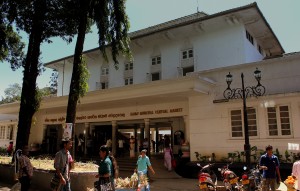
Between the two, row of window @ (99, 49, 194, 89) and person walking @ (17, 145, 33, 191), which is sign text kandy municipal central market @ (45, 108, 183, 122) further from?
person walking @ (17, 145, 33, 191)

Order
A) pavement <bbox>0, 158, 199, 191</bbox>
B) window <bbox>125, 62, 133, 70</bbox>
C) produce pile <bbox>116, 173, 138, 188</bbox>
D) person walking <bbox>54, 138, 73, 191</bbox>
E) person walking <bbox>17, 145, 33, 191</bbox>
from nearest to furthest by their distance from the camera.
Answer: person walking <bbox>54, 138, 73, 191</bbox>, person walking <bbox>17, 145, 33, 191</bbox>, produce pile <bbox>116, 173, 138, 188</bbox>, pavement <bbox>0, 158, 199, 191</bbox>, window <bbox>125, 62, 133, 70</bbox>

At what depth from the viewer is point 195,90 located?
14211 mm

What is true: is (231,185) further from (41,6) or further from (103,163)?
(41,6)

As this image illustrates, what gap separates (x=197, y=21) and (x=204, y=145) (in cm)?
918

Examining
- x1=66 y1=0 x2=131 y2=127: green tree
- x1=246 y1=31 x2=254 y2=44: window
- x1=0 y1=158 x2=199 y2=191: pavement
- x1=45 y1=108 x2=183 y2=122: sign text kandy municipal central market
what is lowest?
x1=0 y1=158 x2=199 y2=191: pavement

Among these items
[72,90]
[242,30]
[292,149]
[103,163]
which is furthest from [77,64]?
[242,30]

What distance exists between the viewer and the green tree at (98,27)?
12.4 metres

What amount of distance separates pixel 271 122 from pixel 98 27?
8.56 metres

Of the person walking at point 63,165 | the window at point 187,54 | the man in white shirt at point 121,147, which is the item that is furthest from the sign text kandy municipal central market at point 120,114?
the person walking at point 63,165

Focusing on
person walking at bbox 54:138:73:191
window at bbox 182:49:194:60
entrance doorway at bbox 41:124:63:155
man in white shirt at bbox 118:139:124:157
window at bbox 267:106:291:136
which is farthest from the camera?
entrance doorway at bbox 41:124:63:155

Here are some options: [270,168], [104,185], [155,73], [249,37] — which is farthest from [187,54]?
[104,185]

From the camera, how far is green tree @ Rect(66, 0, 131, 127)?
12406 millimetres

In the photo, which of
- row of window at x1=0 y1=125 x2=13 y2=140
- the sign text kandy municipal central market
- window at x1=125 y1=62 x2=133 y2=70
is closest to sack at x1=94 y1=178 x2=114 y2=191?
the sign text kandy municipal central market

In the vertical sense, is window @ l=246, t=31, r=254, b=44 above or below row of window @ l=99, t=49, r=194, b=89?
above
